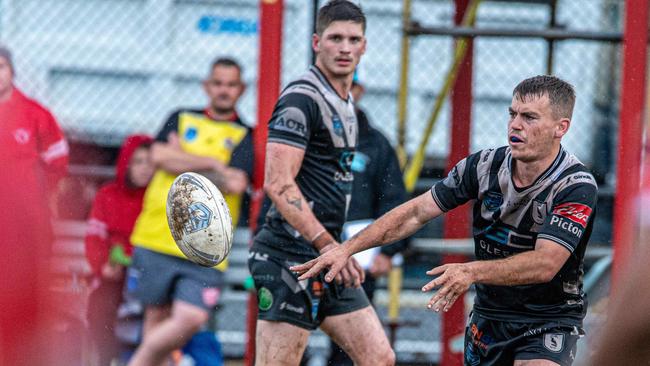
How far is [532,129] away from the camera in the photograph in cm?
460

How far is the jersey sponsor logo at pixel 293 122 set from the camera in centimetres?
537

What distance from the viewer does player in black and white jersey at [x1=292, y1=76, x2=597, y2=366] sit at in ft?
14.9

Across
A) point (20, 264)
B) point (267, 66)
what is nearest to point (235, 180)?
point (267, 66)

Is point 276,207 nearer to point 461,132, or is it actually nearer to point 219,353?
point 219,353

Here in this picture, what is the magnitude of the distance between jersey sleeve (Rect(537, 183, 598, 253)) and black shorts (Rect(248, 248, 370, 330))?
1.35 metres

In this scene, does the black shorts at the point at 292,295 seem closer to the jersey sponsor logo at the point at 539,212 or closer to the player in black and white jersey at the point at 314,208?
the player in black and white jersey at the point at 314,208

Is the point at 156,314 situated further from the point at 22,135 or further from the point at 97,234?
the point at 22,135

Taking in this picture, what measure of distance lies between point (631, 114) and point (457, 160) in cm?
142

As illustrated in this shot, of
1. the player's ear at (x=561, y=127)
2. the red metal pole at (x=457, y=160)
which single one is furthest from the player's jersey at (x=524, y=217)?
the red metal pole at (x=457, y=160)

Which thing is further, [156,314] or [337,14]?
[156,314]

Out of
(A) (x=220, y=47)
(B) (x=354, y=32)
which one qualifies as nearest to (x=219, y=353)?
(B) (x=354, y=32)

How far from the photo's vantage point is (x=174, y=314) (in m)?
6.78

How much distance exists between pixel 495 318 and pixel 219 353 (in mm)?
2750

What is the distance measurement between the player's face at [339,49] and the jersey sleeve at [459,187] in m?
1.02
